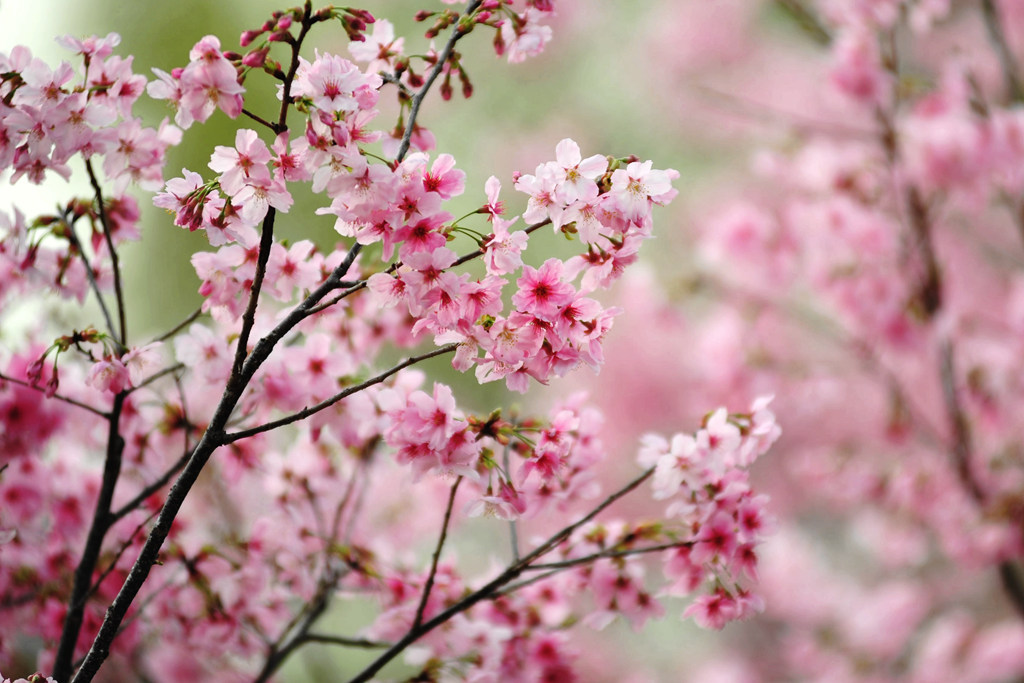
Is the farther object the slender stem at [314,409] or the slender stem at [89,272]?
the slender stem at [89,272]

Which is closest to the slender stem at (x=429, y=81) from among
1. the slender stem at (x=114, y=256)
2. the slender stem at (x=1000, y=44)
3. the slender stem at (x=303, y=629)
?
the slender stem at (x=114, y=256)

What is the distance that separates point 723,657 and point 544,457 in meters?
4.82

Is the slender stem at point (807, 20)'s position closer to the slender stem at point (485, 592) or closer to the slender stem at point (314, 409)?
the slender stem at point (485, 592)

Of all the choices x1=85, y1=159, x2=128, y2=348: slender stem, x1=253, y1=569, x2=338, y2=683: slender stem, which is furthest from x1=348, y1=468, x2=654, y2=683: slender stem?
x1=85, y1=159, x2=128, y2=348: slender stem

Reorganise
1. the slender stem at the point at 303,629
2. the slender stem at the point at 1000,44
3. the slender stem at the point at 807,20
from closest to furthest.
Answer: the slender stem at the point at 303,629, the slender stem at the point at 1000,44, the slender stem at the point at 807,20

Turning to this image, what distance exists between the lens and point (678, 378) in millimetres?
5754

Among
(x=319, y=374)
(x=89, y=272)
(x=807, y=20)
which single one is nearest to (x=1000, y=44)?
(x=807, y=20)

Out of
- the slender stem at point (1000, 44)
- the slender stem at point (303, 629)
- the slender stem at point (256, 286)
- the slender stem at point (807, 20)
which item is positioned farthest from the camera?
the slender stem at point (807, 20)

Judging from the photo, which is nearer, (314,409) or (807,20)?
(314,409)

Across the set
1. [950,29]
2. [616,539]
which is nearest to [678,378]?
[950,29]

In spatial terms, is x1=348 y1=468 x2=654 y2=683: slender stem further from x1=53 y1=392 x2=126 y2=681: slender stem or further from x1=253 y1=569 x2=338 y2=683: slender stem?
x1=53 y1=392 x2=126 y2=681: slender stem

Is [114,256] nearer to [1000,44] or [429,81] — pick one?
[429,81]

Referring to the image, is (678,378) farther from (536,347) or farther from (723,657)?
(536,347)

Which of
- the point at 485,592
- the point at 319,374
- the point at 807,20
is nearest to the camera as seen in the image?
the point at 485,592
